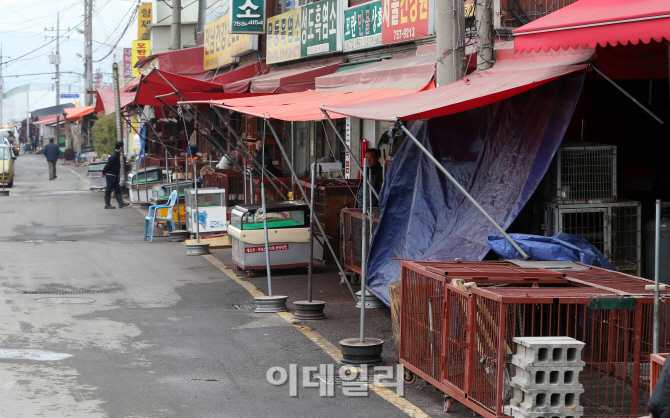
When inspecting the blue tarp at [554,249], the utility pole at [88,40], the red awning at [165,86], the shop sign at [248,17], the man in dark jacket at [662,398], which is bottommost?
the man in dark jacket at [662,398]

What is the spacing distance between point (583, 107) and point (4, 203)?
20347mm

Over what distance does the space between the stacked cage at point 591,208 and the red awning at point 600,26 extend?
1.30m

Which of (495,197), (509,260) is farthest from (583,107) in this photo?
(509,260)

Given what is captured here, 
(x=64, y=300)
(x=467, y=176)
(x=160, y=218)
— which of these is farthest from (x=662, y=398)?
(x=160, y=218)

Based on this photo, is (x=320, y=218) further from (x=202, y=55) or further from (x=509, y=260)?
(x=202, y=55)

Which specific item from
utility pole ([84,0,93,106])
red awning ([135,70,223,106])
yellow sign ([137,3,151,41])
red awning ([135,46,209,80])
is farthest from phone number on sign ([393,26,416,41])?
utility pole ([84,0,93,106])

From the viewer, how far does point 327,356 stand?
7.94m

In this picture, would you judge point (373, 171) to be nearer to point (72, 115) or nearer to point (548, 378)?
point (548, 378)

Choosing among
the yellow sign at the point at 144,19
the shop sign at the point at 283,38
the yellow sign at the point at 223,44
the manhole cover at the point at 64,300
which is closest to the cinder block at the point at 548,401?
the manhole cover at the point at 64,300

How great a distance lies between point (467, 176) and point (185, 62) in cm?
1959

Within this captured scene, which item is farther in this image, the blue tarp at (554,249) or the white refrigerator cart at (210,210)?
the white refrigerator cart at (210,210)

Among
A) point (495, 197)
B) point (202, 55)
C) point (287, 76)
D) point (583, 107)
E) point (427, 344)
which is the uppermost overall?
point (202, 55)

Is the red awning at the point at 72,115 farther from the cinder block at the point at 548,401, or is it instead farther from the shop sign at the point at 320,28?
the cinder block at the point at 548,401

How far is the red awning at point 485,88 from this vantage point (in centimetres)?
773
